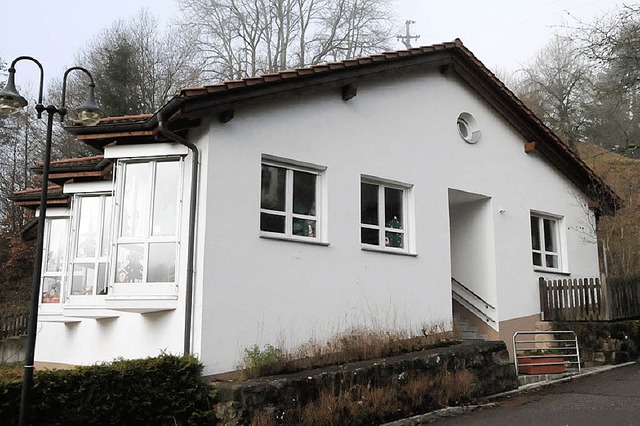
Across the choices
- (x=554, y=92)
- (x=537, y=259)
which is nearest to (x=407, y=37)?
(x=554, y=92)

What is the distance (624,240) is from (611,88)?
14.0 m

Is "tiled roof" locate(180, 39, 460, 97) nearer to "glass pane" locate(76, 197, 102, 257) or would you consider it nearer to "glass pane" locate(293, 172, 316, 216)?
"glass pane" locate(293, 172, 316, 216)

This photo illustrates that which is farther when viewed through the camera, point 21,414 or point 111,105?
point 111,105

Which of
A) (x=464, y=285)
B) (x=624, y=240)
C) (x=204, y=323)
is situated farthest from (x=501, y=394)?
(x=624, y=240)

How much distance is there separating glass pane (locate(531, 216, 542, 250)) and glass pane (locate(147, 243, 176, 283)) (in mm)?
10064

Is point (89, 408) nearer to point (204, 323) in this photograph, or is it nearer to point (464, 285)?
point (204, 323)

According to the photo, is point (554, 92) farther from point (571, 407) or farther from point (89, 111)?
point (89, 111)

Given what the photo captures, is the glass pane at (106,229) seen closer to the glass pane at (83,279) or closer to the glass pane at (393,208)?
the glass pane at (83,279)

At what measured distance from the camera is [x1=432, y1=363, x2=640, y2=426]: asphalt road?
356 inches

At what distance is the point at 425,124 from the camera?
1374 centimetres

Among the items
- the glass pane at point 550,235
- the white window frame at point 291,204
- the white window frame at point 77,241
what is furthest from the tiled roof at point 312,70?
the glass pane at point 550,235

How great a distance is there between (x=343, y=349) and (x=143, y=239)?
380 centimetres

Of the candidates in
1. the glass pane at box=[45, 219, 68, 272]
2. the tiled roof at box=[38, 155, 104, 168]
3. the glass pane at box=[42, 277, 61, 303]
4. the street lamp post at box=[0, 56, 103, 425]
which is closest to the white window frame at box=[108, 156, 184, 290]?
the tiled roof at box=[38, 155, 104, 168]

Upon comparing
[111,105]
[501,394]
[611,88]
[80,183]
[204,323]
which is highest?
[111,105]
